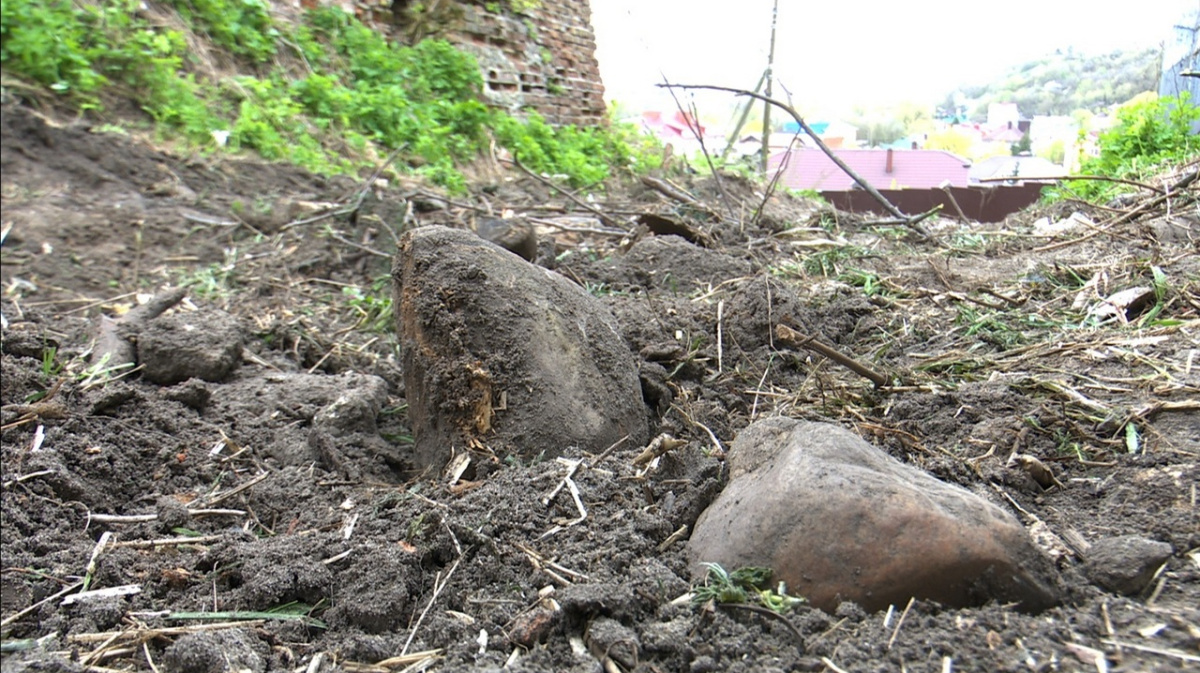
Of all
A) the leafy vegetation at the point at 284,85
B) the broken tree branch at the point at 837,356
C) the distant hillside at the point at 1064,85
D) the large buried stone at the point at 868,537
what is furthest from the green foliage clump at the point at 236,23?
the large buried stone at the point at 868,537

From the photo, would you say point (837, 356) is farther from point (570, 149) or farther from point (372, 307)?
point (570, 149)

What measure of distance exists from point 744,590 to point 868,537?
0.77ft

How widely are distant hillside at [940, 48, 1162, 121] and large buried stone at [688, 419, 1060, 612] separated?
5532 millimetres

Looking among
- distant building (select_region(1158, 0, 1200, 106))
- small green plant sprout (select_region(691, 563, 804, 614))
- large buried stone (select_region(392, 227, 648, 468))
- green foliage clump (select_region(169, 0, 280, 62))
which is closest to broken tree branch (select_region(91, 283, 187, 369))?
large buried stone (select_region(392, 227, 648, 468))

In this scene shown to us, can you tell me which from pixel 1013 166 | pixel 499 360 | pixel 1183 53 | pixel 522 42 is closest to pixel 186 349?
pixel 499 360

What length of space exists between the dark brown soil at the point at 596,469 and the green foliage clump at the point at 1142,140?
9.29 feet

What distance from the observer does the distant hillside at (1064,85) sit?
6.12 meters

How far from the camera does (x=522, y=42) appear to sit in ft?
32.4

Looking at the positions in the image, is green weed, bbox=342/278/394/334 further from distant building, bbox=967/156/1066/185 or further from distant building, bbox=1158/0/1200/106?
distant building, bbox=1158/0/1200/106

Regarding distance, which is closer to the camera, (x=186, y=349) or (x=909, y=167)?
(x=186, y=349)

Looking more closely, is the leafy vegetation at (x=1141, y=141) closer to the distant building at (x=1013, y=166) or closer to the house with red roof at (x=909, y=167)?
the distant building at (x=1013, y=166)

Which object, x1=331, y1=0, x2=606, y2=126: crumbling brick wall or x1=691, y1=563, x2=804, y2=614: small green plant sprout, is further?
x1=331, y1=0, x2=606, y2=126: crumbling brick wall

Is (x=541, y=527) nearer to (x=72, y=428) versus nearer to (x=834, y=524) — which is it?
(x=834, y=524)

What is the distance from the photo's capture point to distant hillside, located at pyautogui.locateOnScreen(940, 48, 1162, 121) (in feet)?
20.1
